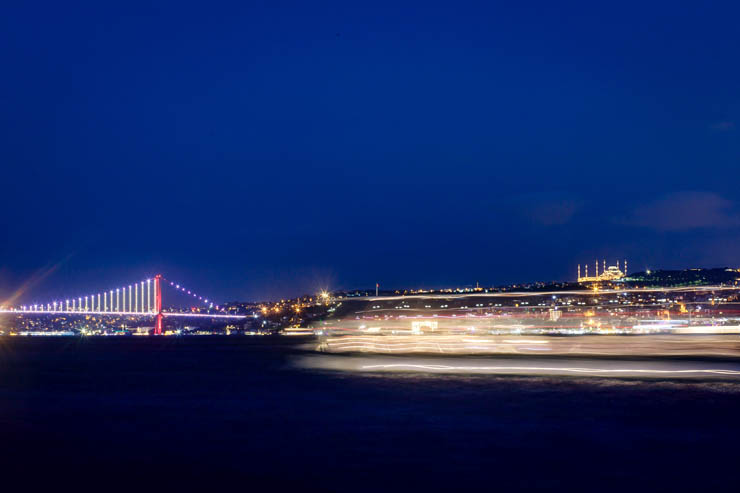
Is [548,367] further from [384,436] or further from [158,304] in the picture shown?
[158,304]

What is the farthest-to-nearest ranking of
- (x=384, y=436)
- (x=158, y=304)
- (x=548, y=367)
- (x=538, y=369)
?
(x=158, y=304) → (x=548, y=367) → (x=538, y=369) → (x=384, y=436)

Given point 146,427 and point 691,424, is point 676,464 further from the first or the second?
point 146,427

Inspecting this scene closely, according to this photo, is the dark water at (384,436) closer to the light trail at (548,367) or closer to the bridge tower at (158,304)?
the light trail at (548,367)

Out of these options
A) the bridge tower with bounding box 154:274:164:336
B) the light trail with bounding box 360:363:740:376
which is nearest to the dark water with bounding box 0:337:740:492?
the light trail with bounding box 360:363:740:376

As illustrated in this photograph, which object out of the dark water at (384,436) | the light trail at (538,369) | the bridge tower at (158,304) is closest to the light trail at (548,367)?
the light trail at (538,369)

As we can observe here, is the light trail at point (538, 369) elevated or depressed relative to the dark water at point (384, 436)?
depressed

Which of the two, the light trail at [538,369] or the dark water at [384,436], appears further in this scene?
the light trail at [538,369]

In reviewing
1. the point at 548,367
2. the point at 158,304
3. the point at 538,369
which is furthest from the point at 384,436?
the point at 158,304

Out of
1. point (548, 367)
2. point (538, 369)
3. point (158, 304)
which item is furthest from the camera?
point (158, 304)

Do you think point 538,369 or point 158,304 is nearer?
point 538,369

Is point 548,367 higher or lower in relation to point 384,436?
lower
